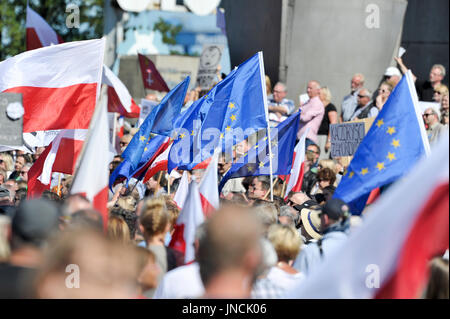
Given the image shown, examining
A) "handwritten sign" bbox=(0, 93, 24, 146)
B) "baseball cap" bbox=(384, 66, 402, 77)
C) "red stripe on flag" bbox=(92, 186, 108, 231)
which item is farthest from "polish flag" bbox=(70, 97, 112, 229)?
"baseball cap" bbox=(384, 66, 402, 77)

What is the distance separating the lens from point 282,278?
18.2 ft

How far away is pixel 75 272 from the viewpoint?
155 inches

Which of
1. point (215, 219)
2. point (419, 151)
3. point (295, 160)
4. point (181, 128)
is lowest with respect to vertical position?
point (295, 160)

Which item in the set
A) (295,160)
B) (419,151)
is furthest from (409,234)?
(295,160)

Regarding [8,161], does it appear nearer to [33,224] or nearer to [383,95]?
[383,95]

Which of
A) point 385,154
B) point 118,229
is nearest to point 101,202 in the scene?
point 118,229

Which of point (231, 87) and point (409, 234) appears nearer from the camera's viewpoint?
point (409, 234)

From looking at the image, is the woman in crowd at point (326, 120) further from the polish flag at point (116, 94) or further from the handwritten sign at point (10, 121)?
the handwritten sign at point (10, 121)

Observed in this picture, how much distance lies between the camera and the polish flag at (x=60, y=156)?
32.6 feet

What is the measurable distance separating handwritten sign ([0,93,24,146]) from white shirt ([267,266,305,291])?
4.04 metres

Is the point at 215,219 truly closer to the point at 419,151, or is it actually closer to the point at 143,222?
the point at 143,222

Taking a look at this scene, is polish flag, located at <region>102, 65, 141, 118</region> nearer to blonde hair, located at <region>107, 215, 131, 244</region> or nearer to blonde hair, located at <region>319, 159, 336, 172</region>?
blonde hair, located at <region>319, 159, 336, 172</region>

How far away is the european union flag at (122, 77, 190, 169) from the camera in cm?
1027
